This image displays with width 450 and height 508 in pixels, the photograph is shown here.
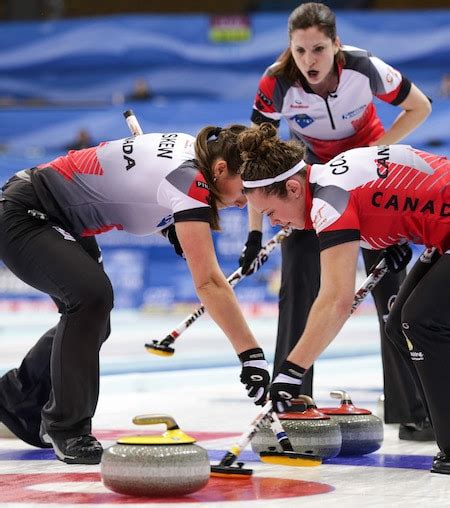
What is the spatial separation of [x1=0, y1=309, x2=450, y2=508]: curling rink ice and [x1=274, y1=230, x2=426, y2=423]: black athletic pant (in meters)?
0.18

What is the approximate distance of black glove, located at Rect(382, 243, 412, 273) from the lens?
3.97 meters

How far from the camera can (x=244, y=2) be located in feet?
62.8

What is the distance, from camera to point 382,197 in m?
3.49

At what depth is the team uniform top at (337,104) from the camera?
4.65m

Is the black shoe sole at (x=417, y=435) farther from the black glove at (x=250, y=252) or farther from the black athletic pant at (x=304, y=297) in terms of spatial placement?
the black glove at (x=250, y=252)

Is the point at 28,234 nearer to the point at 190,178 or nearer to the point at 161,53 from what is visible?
the point at 190,178

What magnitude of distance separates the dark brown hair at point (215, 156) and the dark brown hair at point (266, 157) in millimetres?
133

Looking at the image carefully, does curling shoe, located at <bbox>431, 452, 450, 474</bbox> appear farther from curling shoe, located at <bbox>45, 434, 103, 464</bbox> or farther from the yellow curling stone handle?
curling shoe, located at <bbox>45, 434, 103, 464</bbox>

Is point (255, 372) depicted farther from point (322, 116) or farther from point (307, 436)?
point (322, 116)

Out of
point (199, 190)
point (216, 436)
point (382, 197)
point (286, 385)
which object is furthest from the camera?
point (216, 436)

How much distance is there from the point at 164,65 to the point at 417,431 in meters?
13.5

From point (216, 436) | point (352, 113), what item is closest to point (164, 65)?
point (352, 113)

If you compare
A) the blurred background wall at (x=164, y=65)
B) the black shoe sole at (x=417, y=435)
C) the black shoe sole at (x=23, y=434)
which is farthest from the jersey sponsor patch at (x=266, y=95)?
the blurred background wall at (x=164, y=65)

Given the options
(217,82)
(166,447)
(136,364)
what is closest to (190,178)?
(166,447)
